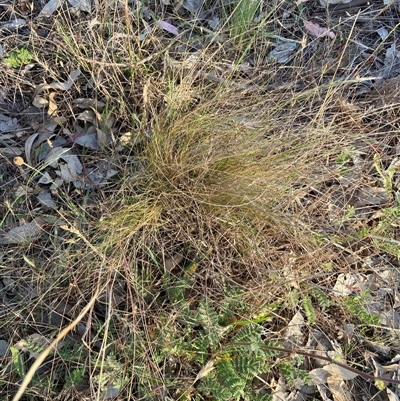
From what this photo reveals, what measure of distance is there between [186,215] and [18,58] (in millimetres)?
775

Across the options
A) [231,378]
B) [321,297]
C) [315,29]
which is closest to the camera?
[231,378]

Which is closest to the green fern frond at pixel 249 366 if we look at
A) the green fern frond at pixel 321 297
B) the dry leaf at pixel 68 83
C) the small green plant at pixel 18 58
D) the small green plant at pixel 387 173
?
the green fern frond at pixel 321 297

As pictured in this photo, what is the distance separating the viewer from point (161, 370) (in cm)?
138

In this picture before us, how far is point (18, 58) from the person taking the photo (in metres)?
1.67

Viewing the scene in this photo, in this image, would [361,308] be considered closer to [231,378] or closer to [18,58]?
[231,378]

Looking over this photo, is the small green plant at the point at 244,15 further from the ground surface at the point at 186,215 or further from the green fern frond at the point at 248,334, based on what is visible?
the green fern frond at the point at 248,334

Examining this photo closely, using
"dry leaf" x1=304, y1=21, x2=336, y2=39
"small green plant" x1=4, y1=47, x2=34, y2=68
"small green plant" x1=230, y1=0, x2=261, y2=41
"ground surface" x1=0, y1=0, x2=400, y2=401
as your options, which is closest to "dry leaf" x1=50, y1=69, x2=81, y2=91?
"ground surface" x1=0, y1=0, x2=400, y2=401

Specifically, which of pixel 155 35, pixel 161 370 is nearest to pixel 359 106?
pixel 155 35

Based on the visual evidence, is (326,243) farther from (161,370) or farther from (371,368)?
(161,370)

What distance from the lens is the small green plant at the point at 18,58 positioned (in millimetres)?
1661

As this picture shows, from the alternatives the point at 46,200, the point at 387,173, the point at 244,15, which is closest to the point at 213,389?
the point at 46,200

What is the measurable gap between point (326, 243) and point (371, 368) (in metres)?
0.39

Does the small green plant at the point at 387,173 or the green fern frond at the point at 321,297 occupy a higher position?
the small green plant at the point at 387,173

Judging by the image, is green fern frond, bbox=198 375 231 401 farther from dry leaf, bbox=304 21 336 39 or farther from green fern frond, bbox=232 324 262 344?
dry leaf, bbox=304 21 336 39
